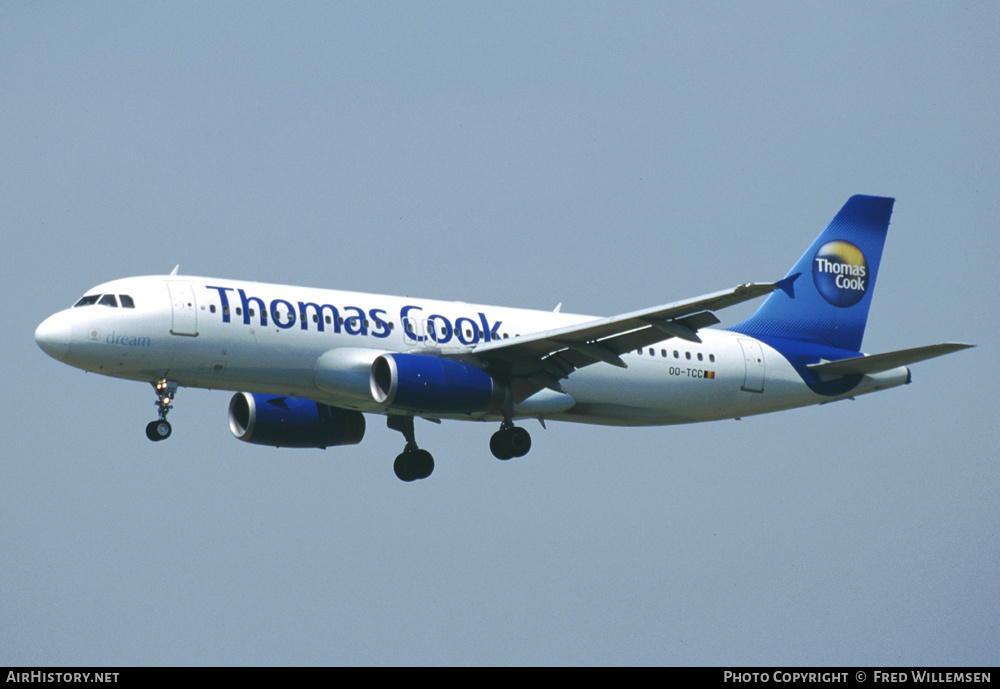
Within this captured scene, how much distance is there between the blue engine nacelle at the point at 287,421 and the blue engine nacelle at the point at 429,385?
528cm

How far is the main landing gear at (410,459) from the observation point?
44.9 m

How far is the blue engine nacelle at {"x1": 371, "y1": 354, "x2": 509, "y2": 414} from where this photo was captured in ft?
127

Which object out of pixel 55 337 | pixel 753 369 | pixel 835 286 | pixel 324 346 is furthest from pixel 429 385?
pixel 835 286

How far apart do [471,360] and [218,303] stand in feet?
22.8

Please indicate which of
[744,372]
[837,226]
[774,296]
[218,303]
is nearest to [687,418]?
[744,372]

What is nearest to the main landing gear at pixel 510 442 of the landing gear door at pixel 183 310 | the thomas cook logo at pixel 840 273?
the landing gear door at pixel 183 310

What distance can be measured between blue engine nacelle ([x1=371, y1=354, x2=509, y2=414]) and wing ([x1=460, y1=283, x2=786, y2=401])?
3.37 feet

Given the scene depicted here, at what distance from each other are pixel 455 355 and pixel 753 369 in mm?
9851

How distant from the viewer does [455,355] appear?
133ft

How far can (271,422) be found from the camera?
142ft

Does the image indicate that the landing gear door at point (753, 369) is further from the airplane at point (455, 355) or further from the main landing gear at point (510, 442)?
the main landing gear at point (510, 442)

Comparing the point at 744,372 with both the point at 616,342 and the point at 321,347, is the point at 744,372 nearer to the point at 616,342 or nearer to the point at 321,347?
the point at 616,342

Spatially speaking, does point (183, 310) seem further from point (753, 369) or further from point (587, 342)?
point (753, 369)

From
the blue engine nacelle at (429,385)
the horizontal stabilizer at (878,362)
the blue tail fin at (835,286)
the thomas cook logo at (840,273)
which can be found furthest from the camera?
the thomas cook logo at (840,273)
